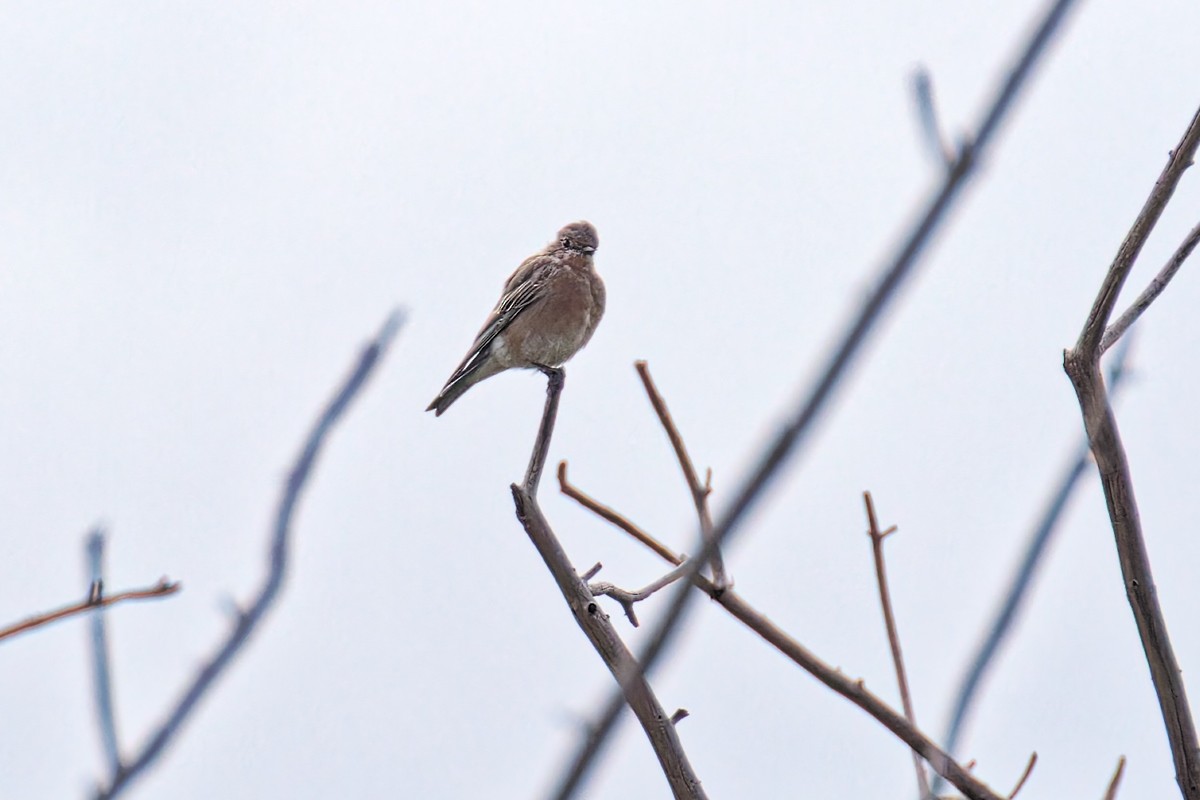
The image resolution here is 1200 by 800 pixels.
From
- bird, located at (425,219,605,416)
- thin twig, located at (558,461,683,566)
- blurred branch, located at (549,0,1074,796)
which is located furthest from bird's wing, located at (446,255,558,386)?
blurred branch, located at (549,0,1074,796)

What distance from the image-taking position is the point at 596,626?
11.5 ft

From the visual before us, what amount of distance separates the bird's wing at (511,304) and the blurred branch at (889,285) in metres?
7.76

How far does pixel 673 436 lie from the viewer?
2535 millimetres

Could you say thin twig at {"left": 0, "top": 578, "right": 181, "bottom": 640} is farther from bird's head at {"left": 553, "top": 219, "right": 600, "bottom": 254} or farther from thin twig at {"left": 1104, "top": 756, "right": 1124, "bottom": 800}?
bird's head at {"left": 553, "top": 219, "right": 600, "bottom": 254}

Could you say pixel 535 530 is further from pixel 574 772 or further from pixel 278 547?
pixel 574 772

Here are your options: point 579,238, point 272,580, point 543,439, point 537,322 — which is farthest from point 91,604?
point 579,238

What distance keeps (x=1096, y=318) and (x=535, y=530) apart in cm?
180

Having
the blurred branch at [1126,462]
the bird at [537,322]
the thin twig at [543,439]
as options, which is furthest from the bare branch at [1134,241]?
the bird at [537,322]

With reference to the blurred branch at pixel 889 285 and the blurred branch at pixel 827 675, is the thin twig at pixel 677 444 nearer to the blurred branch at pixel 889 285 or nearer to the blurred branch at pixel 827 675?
the blurred branch at pixel 827 675

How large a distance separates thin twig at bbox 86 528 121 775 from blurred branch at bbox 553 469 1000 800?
1337 mm

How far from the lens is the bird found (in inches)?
339

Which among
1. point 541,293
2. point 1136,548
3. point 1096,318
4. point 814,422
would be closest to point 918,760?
point 1136,548

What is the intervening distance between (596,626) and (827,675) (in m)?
0.82

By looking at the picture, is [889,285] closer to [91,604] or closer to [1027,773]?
[91,604]
